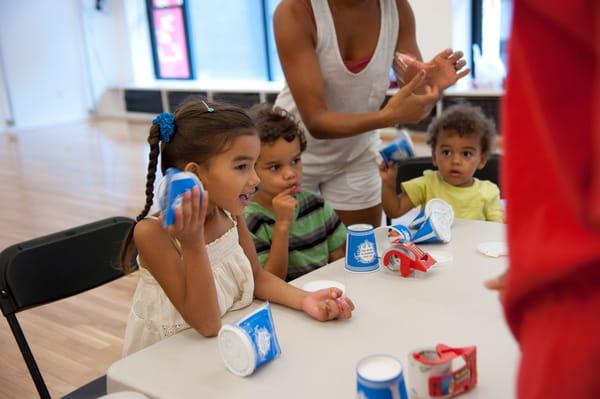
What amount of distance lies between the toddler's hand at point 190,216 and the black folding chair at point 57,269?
574mm

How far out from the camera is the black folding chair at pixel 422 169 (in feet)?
7.63

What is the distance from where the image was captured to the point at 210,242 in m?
1.41

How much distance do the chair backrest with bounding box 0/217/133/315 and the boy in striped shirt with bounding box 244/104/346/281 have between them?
384mm

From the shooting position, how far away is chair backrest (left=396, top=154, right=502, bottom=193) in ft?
7.63

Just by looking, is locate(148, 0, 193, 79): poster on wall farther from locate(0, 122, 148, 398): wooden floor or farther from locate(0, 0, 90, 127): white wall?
locate(0, 0, 90, 127): white wall

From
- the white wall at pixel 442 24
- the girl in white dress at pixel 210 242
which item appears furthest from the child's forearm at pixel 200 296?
the white wall at pixel 442 24

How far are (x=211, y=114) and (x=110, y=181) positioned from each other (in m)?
4.59

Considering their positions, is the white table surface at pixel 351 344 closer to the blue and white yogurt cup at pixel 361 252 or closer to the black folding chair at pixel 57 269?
the blue and white yogurt cup at pixel 361 252

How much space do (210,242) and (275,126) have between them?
520 millimetres

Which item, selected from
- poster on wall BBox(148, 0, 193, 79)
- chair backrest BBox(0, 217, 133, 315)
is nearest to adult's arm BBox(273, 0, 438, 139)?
chair backrest BBox(0, 217, 133, 315)

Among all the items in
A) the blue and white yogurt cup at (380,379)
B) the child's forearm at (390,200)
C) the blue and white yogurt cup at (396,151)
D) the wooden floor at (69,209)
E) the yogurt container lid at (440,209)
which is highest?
the blue and white yogurt cup at (396,151)

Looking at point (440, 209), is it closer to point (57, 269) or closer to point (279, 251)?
point (279, 251)

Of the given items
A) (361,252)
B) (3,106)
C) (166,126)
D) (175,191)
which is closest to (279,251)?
(361,252)

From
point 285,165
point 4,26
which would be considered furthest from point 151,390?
point 4,26
